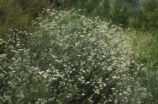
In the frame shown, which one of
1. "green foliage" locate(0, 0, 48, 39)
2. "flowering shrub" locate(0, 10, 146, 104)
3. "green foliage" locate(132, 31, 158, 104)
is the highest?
"green foliage" locate(0, 0, 48, 39)

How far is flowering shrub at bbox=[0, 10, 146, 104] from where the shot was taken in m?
3.62

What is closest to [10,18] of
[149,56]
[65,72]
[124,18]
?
[65,72]

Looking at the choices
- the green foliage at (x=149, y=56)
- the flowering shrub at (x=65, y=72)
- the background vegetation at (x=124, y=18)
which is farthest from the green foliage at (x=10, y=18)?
the green foliage at (x=149, y=56)

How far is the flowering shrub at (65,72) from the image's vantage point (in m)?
3.62

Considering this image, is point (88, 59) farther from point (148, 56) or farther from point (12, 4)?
point (12, 4)

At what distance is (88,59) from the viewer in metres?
4.30

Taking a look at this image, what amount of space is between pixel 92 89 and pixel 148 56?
207cm

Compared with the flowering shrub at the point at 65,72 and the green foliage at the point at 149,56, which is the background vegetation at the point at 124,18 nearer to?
the green foliage at the point at 149,56

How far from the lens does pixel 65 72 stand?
420 cm

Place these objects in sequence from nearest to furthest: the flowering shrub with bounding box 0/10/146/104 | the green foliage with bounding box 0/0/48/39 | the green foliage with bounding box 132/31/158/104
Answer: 1. the flowering shrub with bounding box 0/10/146/104
2. the green foliage with bounding box 132/31/158/104
3. the green foliage with bounding box 0/0/48/39

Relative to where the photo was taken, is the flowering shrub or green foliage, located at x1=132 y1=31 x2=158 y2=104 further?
green foliage, located at x1=132 y1=31 x2=158 y2=104

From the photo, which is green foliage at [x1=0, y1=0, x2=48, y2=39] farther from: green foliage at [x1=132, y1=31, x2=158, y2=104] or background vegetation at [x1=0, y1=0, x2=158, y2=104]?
green foliage at [x1=132, y1=31, x2=158, y2=104]

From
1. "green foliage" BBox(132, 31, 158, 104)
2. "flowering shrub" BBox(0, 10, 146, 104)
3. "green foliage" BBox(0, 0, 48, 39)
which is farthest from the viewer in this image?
"green foliage" BBox(0, 0, 48, 39)

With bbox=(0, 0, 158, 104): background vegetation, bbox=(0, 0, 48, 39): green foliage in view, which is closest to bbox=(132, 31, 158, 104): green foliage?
bbox=(0, 0, 158, 104): background vegetation
